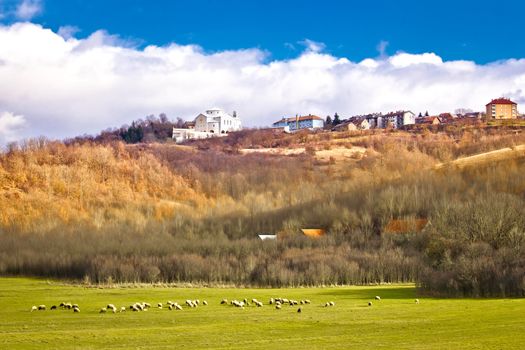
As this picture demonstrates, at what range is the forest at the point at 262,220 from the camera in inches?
3118

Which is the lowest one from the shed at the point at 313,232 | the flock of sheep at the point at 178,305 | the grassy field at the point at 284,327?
the flock of sheep at the point at 178,305

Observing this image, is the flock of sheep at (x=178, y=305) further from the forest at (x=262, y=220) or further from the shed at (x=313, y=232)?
the shed at (x=313, y=232)

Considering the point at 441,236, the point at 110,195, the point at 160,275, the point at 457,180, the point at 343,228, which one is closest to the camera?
the point at 441,236

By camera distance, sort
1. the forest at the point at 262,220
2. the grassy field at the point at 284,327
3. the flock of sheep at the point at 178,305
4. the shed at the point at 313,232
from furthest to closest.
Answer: the shed at the point at 313,232
the forest at the point at 262,220
the flock of sheep at the point at 178,305
the grassy field at the point at 284,327

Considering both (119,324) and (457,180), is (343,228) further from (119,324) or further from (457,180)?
(119,324)

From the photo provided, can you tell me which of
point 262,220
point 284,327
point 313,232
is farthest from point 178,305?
point 262,220

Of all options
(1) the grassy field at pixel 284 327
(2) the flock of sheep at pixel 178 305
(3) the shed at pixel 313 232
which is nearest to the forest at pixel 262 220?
(3) the shed at pixel 313 232

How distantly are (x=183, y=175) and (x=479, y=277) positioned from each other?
145 m

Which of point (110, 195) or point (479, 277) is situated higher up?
point (110, 195)

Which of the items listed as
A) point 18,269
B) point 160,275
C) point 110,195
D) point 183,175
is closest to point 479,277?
point 160,275

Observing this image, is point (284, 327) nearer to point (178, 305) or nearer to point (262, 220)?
point (178, 305)

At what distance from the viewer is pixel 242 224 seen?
463ft

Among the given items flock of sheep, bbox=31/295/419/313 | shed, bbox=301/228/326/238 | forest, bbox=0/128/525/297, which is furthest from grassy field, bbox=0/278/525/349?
shed, bbox=301/228/326/238

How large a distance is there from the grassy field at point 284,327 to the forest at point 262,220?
14.3m
